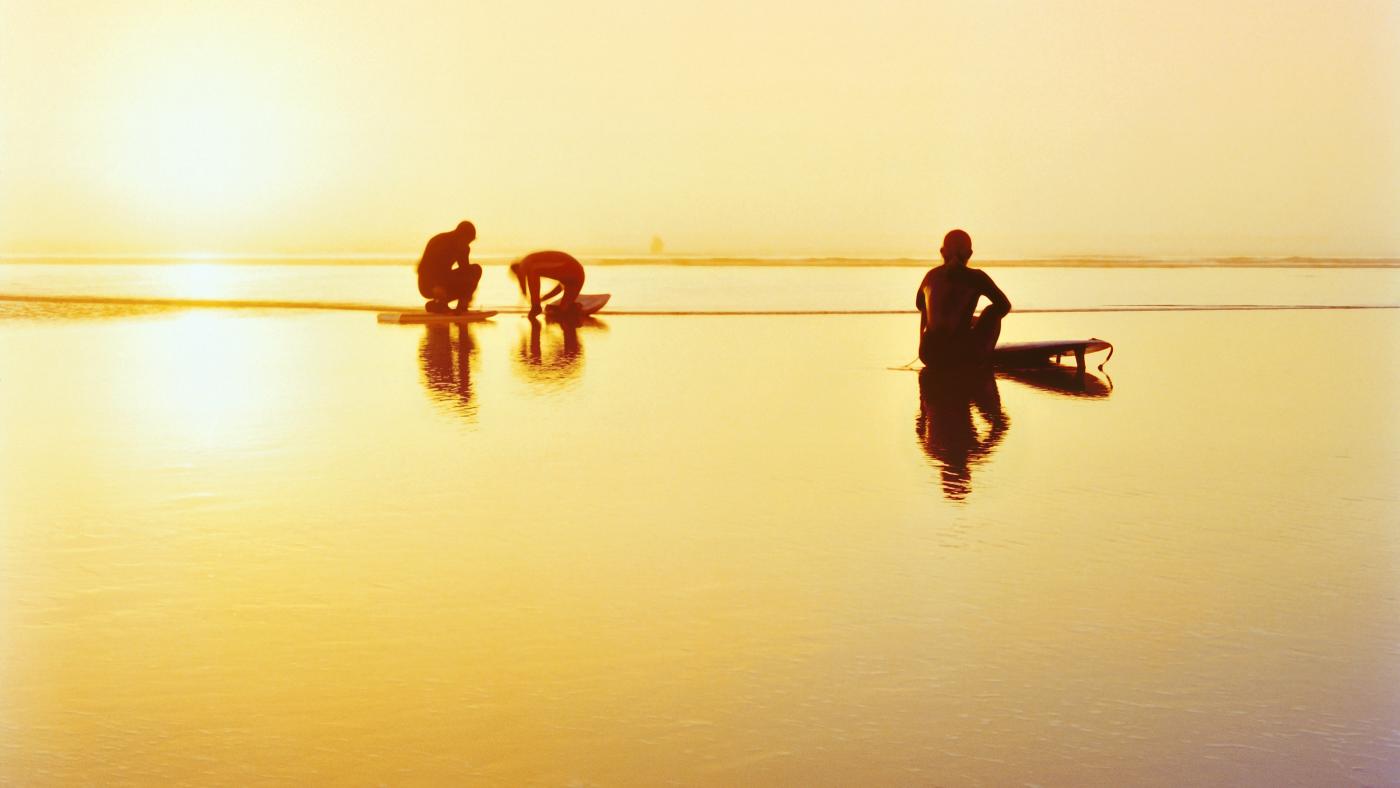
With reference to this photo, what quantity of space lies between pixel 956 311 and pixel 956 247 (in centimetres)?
55

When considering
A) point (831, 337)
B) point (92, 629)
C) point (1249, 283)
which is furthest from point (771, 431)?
point (1249, 283)

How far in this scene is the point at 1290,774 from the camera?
10.3 ft

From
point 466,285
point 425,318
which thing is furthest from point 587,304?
point 425,318

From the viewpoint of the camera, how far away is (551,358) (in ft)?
→ 45.4

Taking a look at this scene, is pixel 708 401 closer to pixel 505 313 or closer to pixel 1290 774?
pixel 1290 774

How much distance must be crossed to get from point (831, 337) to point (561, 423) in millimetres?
8084

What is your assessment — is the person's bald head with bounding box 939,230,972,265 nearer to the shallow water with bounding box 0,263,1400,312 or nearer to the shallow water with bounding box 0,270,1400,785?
the shallow water with bounding box 0,270,1400,785

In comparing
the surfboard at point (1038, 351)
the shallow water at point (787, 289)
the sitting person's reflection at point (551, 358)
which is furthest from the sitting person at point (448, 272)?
the surfboard at point (1038, 351)

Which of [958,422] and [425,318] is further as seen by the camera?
[425,318]

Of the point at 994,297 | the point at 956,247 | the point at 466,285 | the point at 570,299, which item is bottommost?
the point at 570,299

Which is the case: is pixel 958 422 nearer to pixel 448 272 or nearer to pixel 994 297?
pixel 994 297

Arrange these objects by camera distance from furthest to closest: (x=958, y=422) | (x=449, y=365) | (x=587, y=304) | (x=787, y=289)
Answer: (x=787, y=289), (x=587, y=304), (x=449, y=365), (x=958, y=422)

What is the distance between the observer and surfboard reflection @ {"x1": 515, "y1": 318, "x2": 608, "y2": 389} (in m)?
11.9

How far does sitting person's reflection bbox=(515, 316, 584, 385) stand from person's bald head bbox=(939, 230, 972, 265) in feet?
9.97
